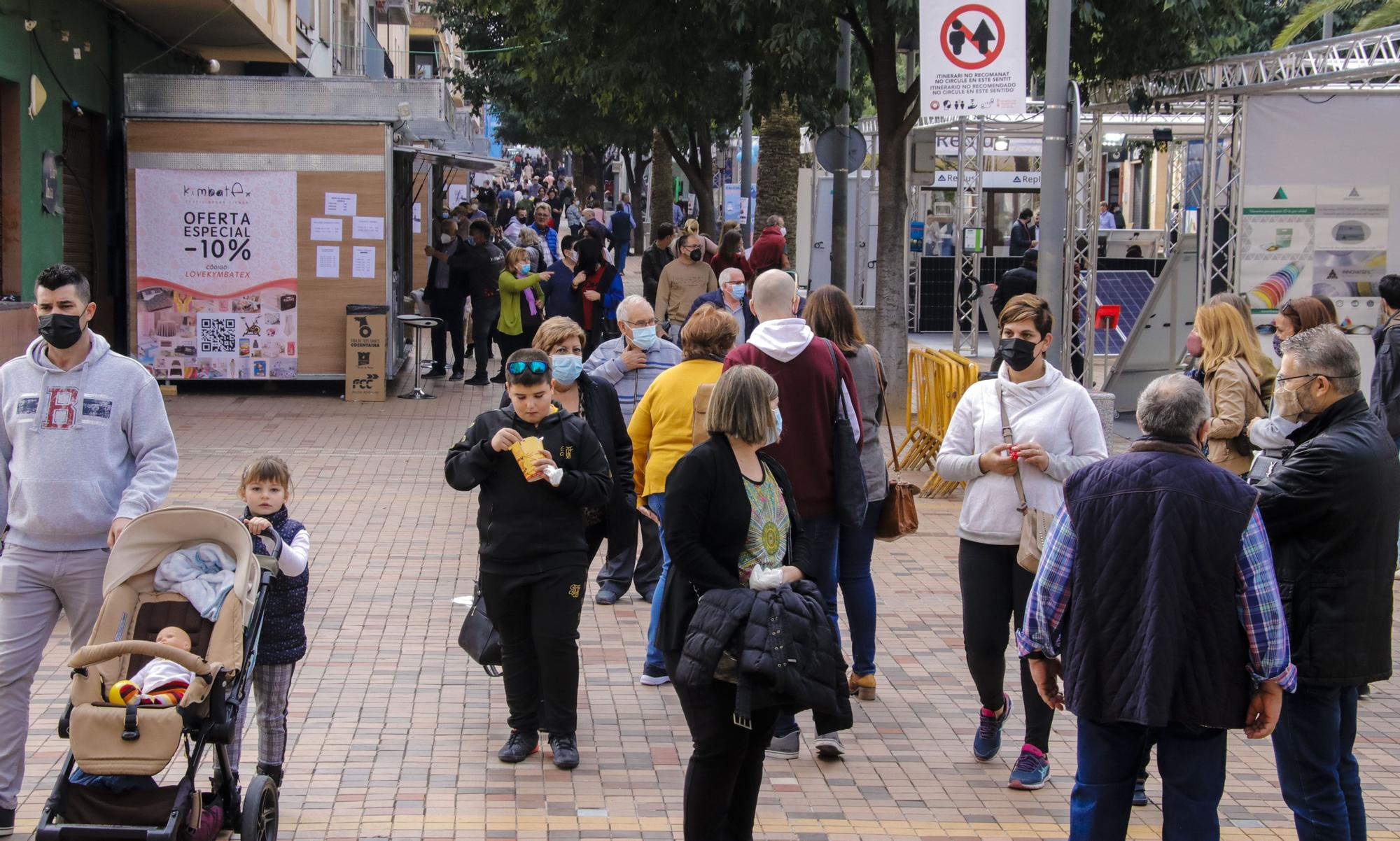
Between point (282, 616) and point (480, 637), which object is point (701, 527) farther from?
point (480, 637)

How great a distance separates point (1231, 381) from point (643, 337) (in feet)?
9.25

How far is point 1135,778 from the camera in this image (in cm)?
416

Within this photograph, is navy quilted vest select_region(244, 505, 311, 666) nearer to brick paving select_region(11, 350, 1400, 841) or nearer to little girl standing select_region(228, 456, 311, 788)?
little girl standing select_region(228, 456, 311, 788)

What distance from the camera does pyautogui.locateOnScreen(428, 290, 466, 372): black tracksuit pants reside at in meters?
17.4

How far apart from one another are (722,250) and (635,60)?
10.1 feet

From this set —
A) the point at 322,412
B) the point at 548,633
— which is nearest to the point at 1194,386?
the point at 548,633

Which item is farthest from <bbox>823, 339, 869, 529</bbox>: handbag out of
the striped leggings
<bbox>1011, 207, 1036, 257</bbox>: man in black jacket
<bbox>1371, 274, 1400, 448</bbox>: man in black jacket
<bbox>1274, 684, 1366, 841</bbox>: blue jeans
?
<bbox>1011, 207, 1036, 257</bbox>: man in black jacket

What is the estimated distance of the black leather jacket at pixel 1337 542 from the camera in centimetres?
435

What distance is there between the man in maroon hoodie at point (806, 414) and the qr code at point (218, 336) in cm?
1051

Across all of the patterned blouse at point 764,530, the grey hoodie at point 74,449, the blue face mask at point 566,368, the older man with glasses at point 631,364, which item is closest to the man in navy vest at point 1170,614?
the patterned blouse at point 764,530

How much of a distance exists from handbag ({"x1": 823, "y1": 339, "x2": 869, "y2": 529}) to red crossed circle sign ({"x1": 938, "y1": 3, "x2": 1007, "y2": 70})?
638 centimetres

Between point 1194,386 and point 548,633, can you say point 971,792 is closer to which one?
point 548,633

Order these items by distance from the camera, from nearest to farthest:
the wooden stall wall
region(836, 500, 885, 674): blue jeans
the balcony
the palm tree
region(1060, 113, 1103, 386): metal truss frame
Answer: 1. region(836, 500, 885, 674): blue jeans
2. region(1060, 113, 1103, 386): metal truss frame
3. the wooden stall wall
4. the balcony
5. the palm tree

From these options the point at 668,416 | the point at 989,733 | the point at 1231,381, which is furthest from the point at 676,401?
the point at 1231,381
